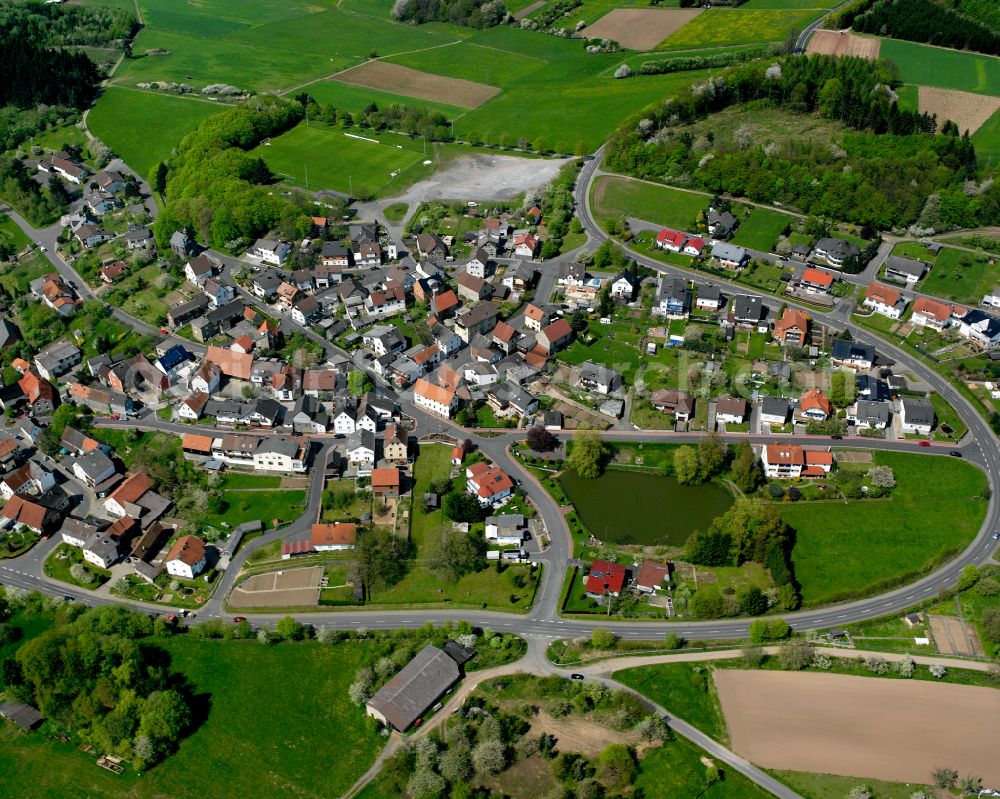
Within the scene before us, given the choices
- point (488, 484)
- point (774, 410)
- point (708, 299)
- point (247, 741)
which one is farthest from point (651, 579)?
point (708, 299)

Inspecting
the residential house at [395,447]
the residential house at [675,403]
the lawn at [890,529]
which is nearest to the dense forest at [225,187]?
the residential house at [395,447]

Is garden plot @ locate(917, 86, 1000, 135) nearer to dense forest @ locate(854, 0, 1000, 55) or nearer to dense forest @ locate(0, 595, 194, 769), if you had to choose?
dense forest @ locate(854, 0, 1000, 55)

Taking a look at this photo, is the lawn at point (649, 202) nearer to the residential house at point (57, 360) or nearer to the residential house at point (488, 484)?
the residential house at point (488, 484)

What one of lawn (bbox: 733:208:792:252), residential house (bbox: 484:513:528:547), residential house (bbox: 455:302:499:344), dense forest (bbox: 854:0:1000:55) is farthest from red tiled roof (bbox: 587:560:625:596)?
dense forest (bbox: 854:0:1000:55)

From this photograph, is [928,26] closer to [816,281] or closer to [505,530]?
[816,281]

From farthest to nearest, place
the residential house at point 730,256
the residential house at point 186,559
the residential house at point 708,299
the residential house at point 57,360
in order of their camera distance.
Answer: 1. the residential house at point 730,256
2. the residential house at point 708,299
3. the residential house at point 57,360
4. the residential house at point 186,559
